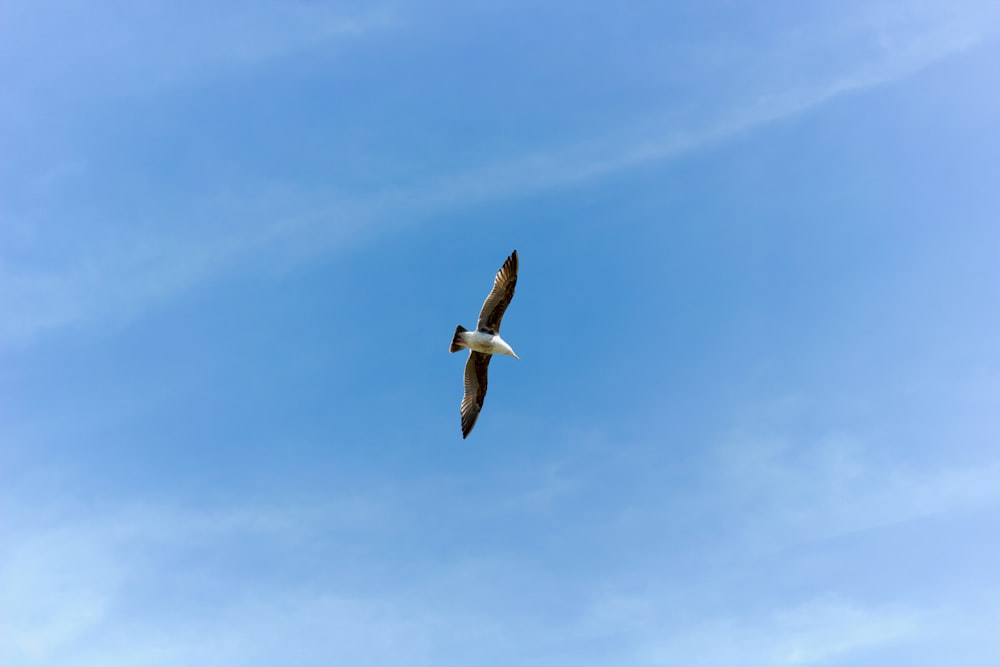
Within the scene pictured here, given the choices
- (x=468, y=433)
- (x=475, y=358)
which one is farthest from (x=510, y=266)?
(x=468, y=433)

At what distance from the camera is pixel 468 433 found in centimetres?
4188

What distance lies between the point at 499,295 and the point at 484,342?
2.09 meters

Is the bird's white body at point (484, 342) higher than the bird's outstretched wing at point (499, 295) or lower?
lower

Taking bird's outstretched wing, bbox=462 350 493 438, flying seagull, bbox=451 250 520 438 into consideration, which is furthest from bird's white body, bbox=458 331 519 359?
bird's outstretched wing, bbox=462 350 493 438

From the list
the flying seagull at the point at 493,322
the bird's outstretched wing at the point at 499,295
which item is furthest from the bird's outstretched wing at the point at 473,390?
the bird's outstretched wing at the point at 499,295

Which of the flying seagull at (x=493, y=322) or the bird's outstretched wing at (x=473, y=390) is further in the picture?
the bird's outstretched wing at (x=473, y=390)

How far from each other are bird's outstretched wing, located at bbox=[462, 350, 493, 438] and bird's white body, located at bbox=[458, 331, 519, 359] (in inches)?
71.3

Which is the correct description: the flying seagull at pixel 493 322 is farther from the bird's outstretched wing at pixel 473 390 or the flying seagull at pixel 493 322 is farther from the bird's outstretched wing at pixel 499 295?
the bird's outstretched wing at pixel 473 390

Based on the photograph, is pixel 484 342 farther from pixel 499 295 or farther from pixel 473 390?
pixel 473 390

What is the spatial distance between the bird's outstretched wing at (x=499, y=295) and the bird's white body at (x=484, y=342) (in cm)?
42

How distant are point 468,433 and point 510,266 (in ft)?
26.0

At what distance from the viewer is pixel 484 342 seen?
39250 mm

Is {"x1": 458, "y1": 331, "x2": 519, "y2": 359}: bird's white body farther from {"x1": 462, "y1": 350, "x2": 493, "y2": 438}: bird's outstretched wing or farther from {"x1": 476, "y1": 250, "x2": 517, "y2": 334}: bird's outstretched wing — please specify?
{"x1": 462, "y1": 350, "x2": 493, "y2": 438}: bird's outstretched wing

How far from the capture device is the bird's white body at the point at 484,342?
39094mm
